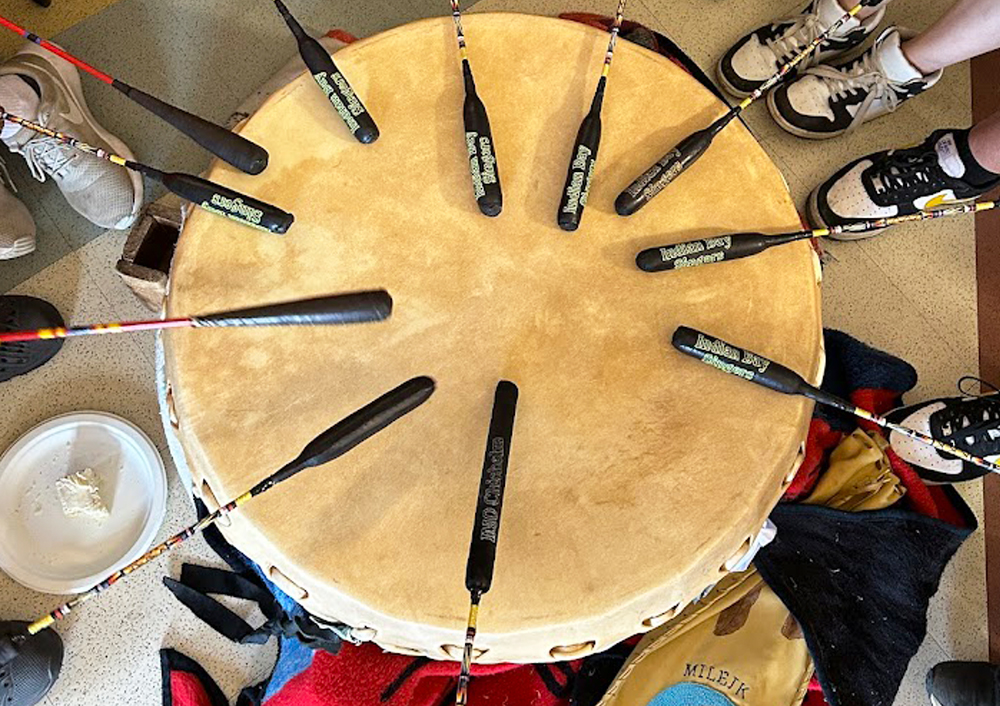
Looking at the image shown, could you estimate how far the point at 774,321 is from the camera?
86 cm

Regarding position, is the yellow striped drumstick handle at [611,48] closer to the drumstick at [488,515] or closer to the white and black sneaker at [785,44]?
the drumstick at [488,515]

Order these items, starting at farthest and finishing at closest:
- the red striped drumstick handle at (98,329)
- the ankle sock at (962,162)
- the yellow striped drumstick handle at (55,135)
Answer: the ankle sock at (962,162) → the yellow striped drumstick handle at (55,135) → the red striped drumstick handle at (98,329)

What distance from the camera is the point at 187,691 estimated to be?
124cm

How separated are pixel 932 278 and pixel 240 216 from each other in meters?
1.17

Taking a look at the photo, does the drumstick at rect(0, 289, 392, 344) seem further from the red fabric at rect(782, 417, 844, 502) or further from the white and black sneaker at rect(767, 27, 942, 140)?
the white and black sneaker at rect(767, 27, 942, 140)

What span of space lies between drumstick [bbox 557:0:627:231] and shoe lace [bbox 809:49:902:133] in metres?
0.73

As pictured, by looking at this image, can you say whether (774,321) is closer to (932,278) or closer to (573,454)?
(573,454)

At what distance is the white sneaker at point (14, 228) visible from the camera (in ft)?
4.24

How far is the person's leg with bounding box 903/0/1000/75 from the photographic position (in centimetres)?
125

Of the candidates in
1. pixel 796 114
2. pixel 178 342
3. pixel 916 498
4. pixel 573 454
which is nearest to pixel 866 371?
pixel 916 498

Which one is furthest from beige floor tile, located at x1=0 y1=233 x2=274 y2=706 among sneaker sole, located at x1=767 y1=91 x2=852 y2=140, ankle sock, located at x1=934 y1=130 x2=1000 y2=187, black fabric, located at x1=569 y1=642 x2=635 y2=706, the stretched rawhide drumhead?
ankle sock, located at x1=934 y1=130 x2=1000 y2=187

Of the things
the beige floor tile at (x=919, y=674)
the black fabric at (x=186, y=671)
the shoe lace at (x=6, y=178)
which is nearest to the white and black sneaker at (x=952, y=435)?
the beige floor tile at (x=919, y=674)

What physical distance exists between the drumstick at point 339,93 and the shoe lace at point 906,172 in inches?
34.6

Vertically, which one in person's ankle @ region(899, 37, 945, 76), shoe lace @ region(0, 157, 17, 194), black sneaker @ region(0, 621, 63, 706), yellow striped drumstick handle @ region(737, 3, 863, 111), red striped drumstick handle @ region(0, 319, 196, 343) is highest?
person's ankle @ region(899, 37, 945, 76)
